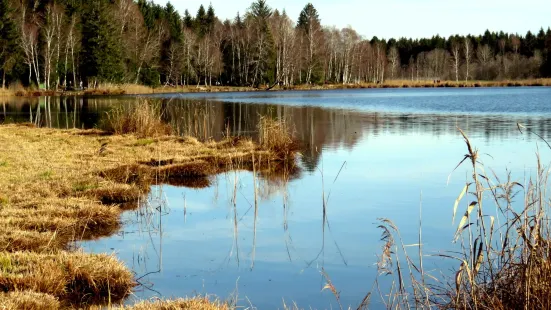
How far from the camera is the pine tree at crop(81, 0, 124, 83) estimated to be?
170 ft

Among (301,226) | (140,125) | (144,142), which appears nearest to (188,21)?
(140,125)

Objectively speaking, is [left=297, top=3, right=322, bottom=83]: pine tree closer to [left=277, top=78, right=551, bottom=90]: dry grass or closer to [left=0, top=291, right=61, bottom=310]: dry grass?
[left=277, top=78, right=551, bottom=90]: dry grass

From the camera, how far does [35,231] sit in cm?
669

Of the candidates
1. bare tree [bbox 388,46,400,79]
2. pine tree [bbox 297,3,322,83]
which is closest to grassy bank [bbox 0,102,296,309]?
pine tree [bbox 297,3,322,83]

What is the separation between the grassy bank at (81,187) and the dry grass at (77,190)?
0.01 metres

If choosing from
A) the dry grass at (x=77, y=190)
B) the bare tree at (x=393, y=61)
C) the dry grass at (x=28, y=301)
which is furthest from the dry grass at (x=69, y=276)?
the bare tree at (x=393, y=61)

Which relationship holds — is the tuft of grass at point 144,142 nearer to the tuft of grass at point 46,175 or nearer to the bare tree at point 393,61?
the tuft of grass at point 46,175

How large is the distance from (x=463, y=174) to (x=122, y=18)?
167 ft

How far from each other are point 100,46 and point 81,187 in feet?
150

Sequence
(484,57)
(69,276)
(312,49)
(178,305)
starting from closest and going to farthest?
1. (178,305)
2. (69,276)
3. (312,49)
4. (484,57)

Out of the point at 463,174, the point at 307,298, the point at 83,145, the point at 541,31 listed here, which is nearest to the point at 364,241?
the point at 307,298

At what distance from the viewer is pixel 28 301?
457 cm

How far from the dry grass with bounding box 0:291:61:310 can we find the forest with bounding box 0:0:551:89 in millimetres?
47278

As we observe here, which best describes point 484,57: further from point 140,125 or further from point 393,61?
point 140,125
